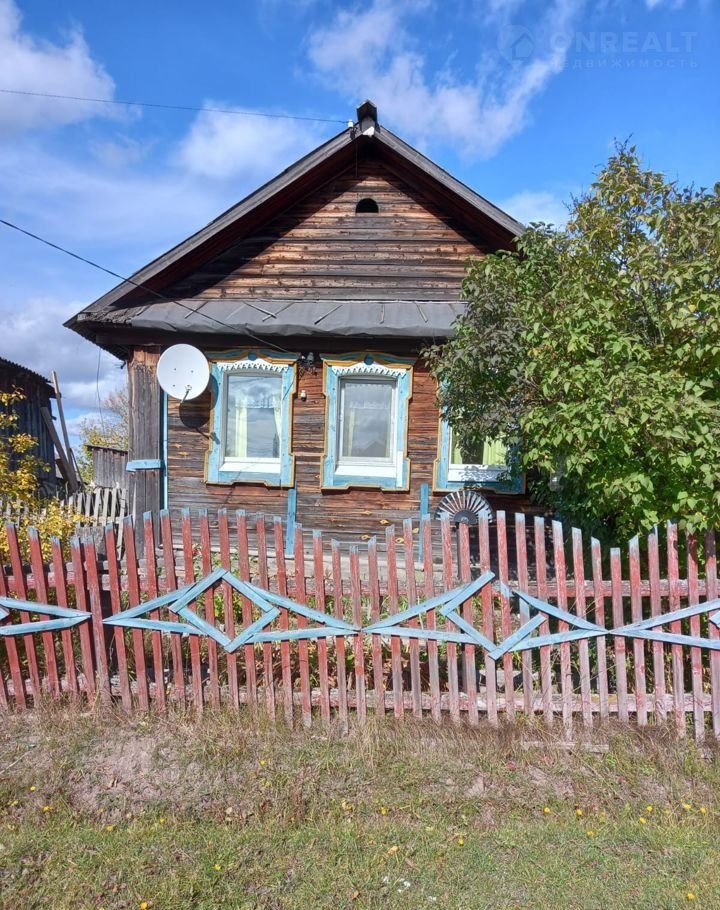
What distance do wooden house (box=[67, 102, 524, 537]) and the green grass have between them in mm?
4595

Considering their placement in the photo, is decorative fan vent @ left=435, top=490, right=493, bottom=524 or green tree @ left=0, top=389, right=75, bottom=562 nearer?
green tree @ left=0, top=389, right=75, bottom=562

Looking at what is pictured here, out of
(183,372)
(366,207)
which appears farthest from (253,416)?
(366,207)

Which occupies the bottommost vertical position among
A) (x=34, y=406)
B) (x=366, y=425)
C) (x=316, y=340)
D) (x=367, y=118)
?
(x=366, y=425)

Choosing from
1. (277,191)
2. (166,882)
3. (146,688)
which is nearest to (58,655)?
(146,688)

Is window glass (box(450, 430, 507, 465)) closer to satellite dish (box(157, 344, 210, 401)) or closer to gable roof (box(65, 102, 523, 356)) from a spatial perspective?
gable roof (box(65, 102, 523, 356))

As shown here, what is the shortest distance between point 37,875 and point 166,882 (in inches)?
26.9

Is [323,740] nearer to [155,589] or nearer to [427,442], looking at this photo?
[155,589]

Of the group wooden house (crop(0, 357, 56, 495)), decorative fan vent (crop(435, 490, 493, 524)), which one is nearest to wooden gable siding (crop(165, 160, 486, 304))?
decorative fan vent (crop(435, 490, 493, 524))

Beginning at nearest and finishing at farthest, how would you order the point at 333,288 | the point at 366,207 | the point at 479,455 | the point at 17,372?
the point at 479,455
the point at 333,288
the point at 366,207
the point at 17,372

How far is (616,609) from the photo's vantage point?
13.3ft

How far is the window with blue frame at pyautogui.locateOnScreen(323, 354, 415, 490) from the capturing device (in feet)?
27.2

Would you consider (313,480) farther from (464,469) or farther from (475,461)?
(475,461)

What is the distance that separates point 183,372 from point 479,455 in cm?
438

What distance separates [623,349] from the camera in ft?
13.8
